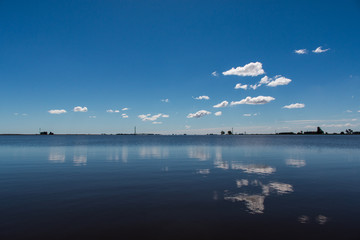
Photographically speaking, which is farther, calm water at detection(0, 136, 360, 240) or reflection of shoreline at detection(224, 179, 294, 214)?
reflection of shoreline at detection(224, 179, 294, 214)

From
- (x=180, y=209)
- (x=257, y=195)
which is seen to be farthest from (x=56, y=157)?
(x=257, y=195)

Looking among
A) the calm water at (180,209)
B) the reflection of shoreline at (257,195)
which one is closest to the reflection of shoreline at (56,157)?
the calm water at (180,209)

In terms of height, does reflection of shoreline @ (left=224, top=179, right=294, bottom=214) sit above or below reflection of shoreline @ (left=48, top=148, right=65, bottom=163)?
below

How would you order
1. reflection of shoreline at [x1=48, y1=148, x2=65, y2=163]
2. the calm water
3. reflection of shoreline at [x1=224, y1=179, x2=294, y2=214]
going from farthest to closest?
reflection of shoreline at [x1=48, y1=148, x2=65, y2=163] < reflection of shoreline at [x1=224, y1=179, x2=294, y2=214] < the calm water

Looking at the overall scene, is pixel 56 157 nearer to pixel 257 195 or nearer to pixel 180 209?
pixel 180 209

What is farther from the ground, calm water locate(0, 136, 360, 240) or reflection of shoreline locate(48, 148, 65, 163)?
reflection of shoreline locate(48, 148, 65, 163)

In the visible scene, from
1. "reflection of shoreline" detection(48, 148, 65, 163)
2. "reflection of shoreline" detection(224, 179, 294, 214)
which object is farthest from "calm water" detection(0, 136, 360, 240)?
"reflection of shoreline" detection(48, 148, 65, 163)

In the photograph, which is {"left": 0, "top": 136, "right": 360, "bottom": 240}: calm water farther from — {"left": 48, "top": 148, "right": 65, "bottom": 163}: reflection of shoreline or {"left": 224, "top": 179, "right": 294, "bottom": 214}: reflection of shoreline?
{"left": 48, "top": 148, "right": 65, "bottom": 163}: reflection of shoreline

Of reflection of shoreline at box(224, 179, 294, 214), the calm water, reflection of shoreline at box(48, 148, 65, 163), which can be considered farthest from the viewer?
reflection of shoreline at box(48, 148, 65, 163)

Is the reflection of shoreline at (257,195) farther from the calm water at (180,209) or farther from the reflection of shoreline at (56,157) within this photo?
the reflection of shoreline at (56,157)

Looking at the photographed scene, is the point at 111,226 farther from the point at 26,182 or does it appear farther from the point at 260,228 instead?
the point at 26,182

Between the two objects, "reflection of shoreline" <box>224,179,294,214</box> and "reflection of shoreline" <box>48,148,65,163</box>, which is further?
"reflection of shoreline" <box>48,148,65,163</box>

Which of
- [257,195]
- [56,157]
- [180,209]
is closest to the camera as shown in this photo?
[180,209]

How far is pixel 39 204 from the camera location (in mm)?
12898
